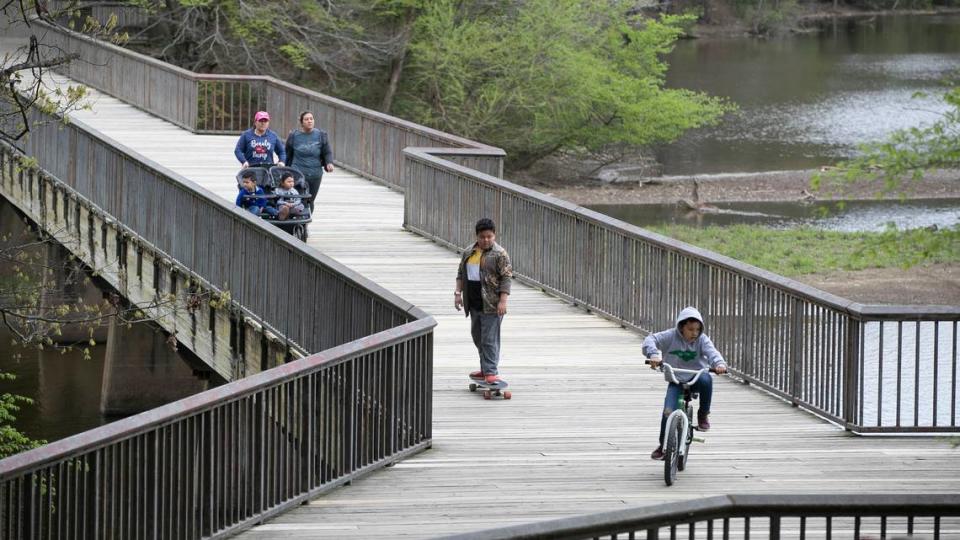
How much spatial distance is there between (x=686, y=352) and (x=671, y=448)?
2.38 ft

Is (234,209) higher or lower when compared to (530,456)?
higher

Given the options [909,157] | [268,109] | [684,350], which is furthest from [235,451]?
[268,109]

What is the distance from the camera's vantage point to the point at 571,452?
12078 mm

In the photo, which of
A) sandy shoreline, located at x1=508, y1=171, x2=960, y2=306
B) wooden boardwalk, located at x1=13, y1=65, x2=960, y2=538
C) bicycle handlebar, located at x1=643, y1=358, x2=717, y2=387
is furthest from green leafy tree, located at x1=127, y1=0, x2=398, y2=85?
bicycle handlebar, located at x1=643, y1=358, x2=717, y2=387

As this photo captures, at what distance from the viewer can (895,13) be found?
390ft

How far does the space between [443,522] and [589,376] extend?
4496mm

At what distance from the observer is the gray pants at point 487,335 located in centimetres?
1353

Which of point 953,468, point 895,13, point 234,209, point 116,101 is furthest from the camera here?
point 895,13

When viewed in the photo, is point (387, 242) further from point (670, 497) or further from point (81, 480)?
point (81, 480)

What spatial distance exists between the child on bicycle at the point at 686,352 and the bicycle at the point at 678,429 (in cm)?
4

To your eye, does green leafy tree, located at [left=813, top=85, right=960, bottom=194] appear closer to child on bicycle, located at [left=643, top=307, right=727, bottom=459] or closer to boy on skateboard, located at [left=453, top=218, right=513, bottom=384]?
child on bicycle, located at [left=643, top=307, right=727, bottom=459]

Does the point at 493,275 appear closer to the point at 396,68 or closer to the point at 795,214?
the point at 795,214

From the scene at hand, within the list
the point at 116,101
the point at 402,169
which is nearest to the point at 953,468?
the point at 402,169

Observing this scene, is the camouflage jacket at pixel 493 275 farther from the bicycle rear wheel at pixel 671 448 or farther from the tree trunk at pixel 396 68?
the tree trunk at pixel 396 68
